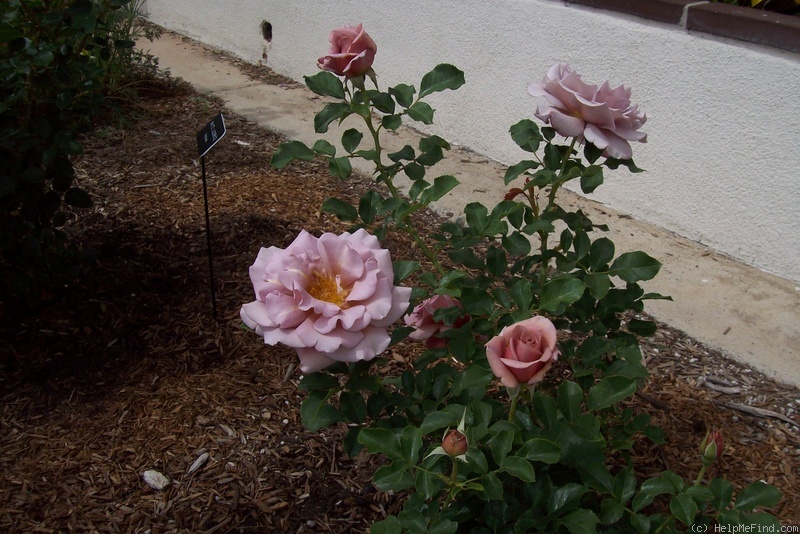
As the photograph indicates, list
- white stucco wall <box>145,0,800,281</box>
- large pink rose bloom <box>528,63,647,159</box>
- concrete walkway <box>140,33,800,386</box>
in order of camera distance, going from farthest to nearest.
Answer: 1. white stucco wall <box>145,0,800,281</box>
2. concrete walkway <box>140,33,800,386</box>
3. large pink rose bloom <box>528,63,647,159</box>

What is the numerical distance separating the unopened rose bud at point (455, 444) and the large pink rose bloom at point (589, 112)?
0.72 meters

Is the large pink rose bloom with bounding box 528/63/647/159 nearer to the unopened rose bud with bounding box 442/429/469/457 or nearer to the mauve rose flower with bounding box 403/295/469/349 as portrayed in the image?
the mauve rose flower with bounding box 403/295/469/349

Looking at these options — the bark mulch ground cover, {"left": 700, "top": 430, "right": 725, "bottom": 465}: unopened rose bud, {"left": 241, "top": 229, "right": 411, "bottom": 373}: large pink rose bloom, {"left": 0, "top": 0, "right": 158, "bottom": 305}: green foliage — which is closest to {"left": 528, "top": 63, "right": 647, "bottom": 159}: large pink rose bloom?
{"left": 241, "top": 229, "right": 411, "bottom": 373}: large pink rose bloom

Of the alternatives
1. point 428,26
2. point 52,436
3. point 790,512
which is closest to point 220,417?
point 52,436

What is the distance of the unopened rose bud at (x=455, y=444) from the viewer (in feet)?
4.25

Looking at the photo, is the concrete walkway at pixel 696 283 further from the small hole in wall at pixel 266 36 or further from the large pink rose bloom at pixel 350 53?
the large pink rose bloom at pixel 350 53

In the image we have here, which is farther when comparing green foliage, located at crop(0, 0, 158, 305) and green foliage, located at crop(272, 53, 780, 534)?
green foliage, located at crop(0, 0, 158, 305)

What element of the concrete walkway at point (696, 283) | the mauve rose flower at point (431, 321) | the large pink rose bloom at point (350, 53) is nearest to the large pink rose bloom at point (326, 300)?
the mauve rose flower at point (431, 321)

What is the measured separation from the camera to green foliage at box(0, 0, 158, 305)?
2275 millimetres

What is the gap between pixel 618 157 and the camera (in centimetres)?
167

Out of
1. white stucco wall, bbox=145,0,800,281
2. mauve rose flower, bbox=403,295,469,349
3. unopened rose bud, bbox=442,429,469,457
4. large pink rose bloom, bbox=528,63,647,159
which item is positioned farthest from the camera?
white stucco wall, bbox=145,0,800,281

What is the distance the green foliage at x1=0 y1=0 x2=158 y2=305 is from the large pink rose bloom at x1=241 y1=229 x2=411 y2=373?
126 cm

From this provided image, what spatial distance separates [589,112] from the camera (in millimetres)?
1632

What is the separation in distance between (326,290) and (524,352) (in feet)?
1.29
